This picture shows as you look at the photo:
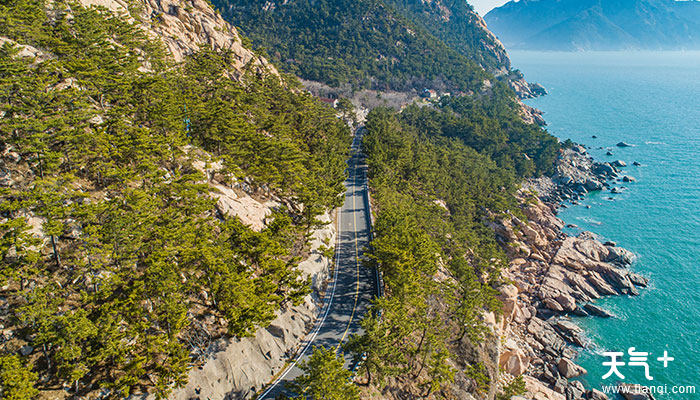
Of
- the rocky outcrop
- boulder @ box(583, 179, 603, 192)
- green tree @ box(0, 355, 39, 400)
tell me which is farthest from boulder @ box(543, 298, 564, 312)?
the rocky outcrop

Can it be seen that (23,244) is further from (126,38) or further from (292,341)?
(126,38)

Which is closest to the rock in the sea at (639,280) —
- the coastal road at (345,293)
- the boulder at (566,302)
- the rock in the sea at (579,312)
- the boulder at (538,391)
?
the boulder at (566,302)

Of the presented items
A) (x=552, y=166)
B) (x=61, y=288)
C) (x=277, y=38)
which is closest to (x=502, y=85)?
(x=552, y=166)

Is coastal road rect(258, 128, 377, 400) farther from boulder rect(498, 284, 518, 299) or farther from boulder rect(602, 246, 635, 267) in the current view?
boulder rect(602, 246, 635, 267)

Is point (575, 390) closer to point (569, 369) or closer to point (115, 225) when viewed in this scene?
point (569, 369)

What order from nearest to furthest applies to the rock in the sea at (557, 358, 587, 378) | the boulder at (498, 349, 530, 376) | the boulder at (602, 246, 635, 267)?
the boulder at (498, 349, 530, 376) < the rock in the sea at (557, 358, 587, 378) < the boulder at (602, 246, 635, 267)

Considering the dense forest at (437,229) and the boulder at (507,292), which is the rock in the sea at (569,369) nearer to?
the boulder at (507,292)

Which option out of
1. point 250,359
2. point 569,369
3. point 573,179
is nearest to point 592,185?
point 573,179
